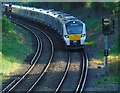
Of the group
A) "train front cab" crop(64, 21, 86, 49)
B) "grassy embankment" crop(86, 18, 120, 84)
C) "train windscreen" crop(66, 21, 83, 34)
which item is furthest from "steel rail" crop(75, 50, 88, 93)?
"train windscreen" crop(66, 21, 83, 34)

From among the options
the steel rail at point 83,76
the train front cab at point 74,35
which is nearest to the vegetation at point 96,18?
the steel rail at point 83,76

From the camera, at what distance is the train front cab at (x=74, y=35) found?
109 ft

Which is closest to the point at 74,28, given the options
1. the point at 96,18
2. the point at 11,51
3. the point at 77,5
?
the point at 11,51

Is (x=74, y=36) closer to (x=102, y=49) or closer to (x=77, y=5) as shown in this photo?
(x=102, y=49)

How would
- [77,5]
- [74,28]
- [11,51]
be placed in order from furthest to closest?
[77,5] < [74,28] < [11,51]

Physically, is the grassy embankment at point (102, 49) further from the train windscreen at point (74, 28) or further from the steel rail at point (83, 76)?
the train windscreen at point (74, 28)

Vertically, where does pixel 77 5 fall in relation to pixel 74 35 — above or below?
below

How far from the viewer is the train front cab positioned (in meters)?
33.2

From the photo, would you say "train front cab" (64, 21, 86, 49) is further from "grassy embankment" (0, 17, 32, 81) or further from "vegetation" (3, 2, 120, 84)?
"grassy embankment" (0, 17, 32, 81)

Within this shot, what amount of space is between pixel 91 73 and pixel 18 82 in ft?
15.5

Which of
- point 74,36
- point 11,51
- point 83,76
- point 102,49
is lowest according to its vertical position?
point 102,49

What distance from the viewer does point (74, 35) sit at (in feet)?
110

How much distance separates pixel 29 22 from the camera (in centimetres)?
5869

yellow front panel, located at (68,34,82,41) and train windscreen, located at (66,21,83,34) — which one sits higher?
train windscreen, located at (66,21,83,34)
